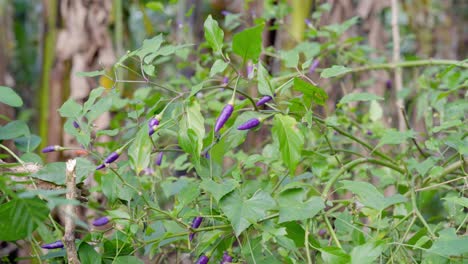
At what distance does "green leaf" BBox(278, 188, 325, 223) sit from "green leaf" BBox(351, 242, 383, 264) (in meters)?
0.06

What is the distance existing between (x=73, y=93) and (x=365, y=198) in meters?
1.64

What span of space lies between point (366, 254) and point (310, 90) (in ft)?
0.69

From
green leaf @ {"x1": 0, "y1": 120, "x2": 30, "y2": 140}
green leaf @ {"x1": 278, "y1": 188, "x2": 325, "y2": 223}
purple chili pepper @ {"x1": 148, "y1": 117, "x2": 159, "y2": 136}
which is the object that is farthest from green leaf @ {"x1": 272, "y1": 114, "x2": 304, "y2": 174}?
green leaf @ {"x1": 0, "y1": 120, "x2": 30, "y2": 140}

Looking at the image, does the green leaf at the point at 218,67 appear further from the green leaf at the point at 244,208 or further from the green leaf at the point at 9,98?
the green leaf at the point at 9,98

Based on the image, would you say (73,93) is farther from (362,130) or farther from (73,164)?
(73,164)

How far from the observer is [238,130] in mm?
755

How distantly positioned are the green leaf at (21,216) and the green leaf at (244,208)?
0.64ft

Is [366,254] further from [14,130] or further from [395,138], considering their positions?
[14,130]

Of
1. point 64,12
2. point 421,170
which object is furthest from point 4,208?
point 64,12

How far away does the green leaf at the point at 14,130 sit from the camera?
2.74 feet

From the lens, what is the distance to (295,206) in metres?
0.66

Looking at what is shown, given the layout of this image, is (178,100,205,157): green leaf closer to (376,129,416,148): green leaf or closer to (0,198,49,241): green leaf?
(0,198,49,241): green leaf

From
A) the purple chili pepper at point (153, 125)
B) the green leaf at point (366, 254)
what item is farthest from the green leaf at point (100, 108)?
the green leaf at point (366, 254)

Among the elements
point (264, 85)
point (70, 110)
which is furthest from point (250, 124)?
point (70, 110)
